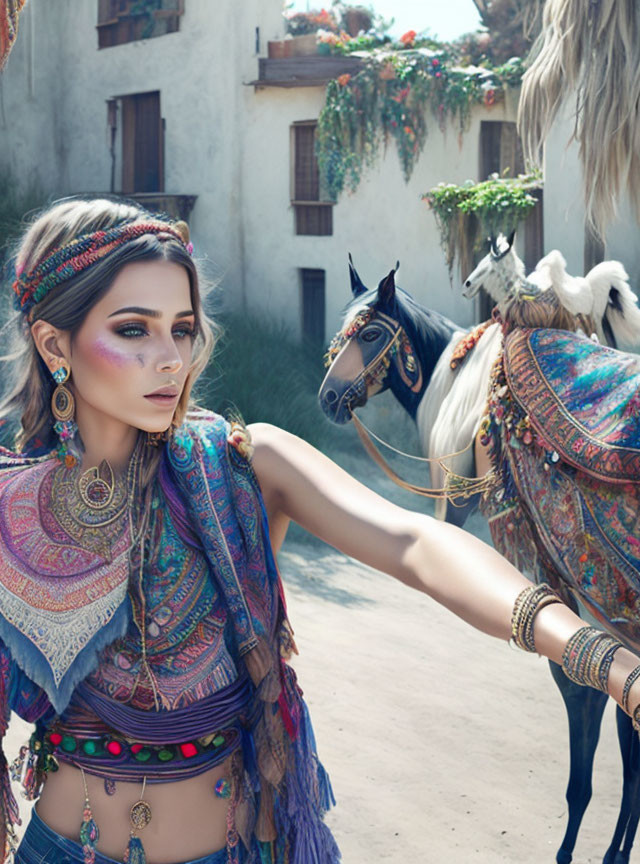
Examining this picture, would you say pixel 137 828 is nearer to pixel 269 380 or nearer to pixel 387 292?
pixel 387 292

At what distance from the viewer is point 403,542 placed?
5.48 feet

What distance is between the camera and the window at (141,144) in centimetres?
1551

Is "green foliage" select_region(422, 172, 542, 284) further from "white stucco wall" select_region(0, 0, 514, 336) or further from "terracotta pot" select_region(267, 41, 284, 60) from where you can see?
"terracotta pot" select_region(267, 41, 284, 60)

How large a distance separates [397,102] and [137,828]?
39.7 ft

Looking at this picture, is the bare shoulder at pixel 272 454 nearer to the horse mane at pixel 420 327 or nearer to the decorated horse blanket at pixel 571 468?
the decorated horse blanket at pixel 571 468

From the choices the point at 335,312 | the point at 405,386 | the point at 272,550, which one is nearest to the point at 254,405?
the point at 335,312

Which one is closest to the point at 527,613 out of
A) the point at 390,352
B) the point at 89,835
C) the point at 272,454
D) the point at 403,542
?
the point at 403,542

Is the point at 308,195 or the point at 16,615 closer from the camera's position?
the point at 16,615

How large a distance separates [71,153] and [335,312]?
5651 mm

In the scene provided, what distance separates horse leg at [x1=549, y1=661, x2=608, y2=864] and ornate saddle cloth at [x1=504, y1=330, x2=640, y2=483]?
88 centimetres

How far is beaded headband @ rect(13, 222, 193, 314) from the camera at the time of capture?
177 cm

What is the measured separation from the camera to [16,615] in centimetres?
179

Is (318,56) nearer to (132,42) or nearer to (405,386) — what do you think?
(132,42)

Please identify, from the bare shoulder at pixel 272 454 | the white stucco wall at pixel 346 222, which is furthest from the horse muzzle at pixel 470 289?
the white stucco wall at pixel 346 222
